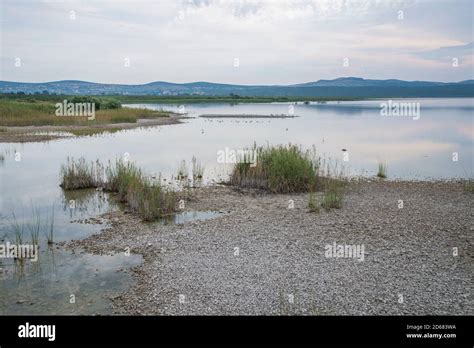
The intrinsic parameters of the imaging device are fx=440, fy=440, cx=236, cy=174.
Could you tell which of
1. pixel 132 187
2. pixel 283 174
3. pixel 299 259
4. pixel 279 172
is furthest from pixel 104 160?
pixel 299 259

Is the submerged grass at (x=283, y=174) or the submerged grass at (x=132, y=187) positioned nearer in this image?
the submerged grass at (x=132, y=187)

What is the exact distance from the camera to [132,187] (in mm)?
15023

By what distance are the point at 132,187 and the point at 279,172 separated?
5.55 meters

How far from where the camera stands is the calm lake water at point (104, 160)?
8.54 m

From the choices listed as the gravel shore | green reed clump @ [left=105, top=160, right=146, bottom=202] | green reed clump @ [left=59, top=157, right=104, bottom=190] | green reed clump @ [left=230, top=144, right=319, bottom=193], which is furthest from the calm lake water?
green reed clump @ [left=230, top=144, right=319, bottom=193]

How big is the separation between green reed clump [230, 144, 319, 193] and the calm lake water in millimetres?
2798

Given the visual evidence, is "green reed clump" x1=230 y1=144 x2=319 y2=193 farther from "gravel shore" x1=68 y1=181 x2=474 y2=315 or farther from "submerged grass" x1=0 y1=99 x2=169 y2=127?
"submerged grass" x1=0 y1=99 x2=169 y2=127

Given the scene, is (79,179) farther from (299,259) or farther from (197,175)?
(299,259)

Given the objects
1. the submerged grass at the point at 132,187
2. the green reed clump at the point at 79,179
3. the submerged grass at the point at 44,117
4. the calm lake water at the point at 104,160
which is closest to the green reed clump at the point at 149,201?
the submerged grass at the point at 132,187

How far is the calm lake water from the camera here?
8539 millimetres

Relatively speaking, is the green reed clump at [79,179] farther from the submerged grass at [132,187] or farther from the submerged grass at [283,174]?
the submerged grass at [283,174]

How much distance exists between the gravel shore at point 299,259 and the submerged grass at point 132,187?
0.63 meters

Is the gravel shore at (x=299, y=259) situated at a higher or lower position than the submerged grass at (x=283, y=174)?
lower
